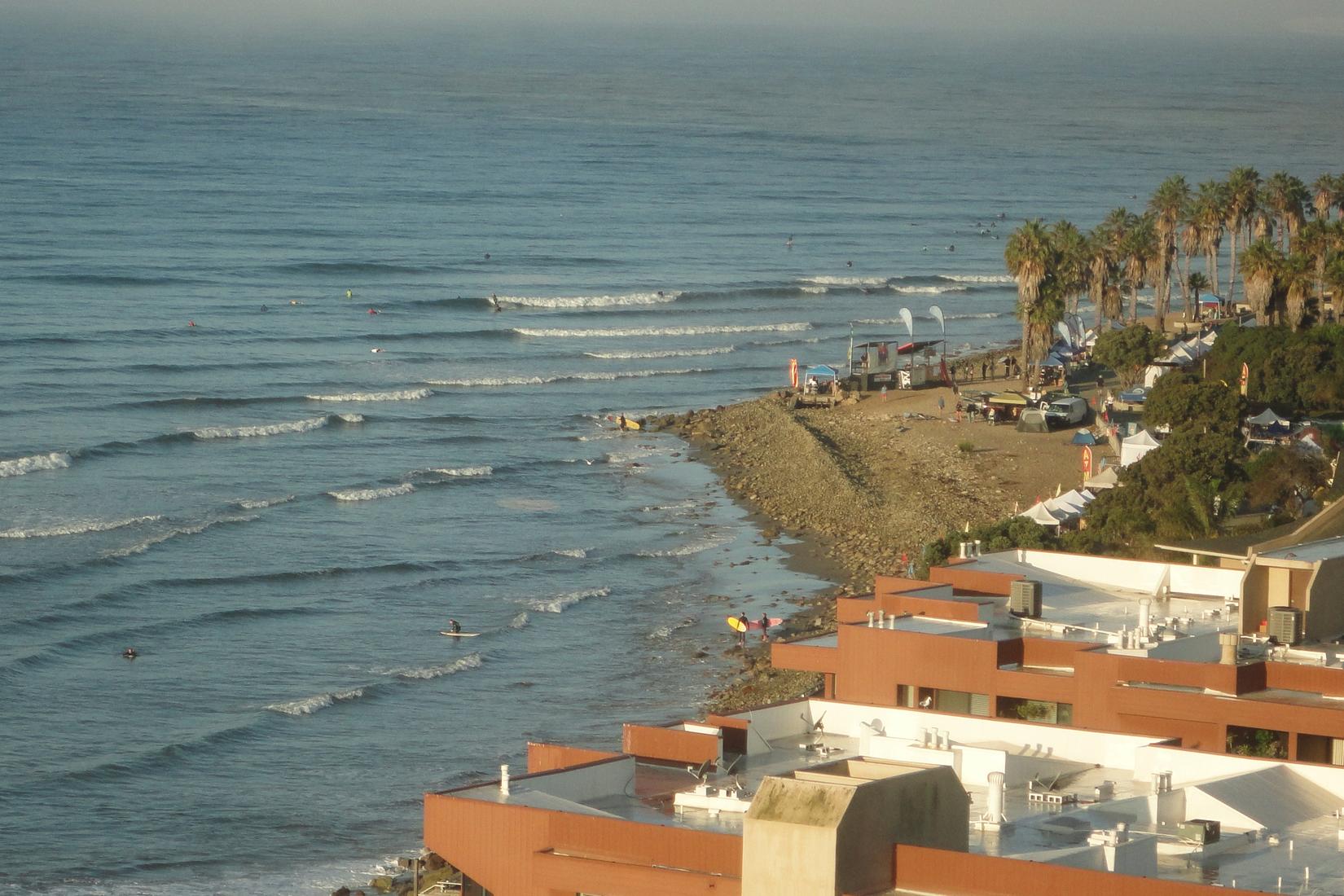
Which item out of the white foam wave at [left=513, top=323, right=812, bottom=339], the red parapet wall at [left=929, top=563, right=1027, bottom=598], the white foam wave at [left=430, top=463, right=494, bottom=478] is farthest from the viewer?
the white foam wave at [left=513, top=323, right=812, bottom=339]

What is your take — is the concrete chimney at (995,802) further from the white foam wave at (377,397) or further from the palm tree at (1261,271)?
the white foam wave at (377,397)

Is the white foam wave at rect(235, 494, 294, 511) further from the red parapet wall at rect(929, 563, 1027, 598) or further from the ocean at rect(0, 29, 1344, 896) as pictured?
the red parapet wall at rect(929, 563, 1027, 598)

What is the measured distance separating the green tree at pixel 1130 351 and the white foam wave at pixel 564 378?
2026 centimetres

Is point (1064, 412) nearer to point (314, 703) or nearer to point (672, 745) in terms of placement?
point (314, 703)

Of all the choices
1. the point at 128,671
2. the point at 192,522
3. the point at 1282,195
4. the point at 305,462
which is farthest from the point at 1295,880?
the point at 1282,195

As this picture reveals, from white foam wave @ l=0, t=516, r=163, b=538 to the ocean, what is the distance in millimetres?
132

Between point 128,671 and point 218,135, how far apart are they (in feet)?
471

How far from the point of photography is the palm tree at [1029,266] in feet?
212

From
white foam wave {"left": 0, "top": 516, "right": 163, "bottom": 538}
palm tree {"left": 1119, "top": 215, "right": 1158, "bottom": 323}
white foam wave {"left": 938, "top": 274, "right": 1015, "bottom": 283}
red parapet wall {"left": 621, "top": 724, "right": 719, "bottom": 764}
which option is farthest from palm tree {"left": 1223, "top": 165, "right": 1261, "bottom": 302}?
red parapet wall {"left": 621, "top": 724, "right": 719, "bottom": 764}

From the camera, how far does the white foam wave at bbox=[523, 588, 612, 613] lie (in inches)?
1753

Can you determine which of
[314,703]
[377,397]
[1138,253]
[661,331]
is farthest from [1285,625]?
[661,331]

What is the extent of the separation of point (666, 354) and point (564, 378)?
24.3 ft

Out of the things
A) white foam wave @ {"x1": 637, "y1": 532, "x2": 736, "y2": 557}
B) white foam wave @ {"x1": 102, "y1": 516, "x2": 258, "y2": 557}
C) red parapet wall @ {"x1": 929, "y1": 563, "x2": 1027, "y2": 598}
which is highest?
red parapet wall @ {"x1": 929, "y1": 563, "x2": 1027, "y2": 598}

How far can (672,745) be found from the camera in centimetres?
1852
